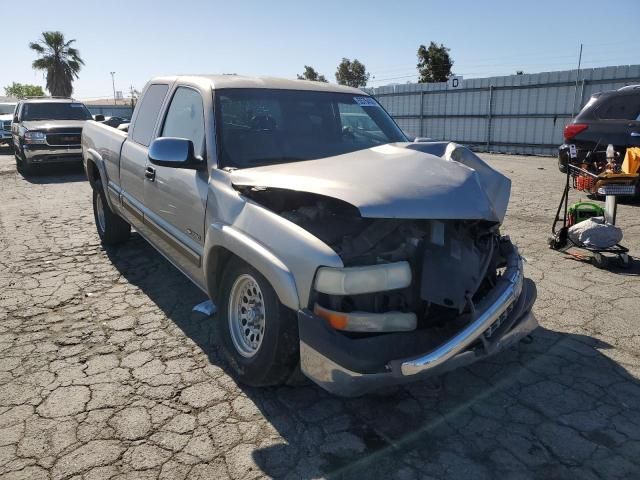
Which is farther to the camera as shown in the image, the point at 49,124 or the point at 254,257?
the point at 49,124

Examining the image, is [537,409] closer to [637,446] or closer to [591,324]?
[637,446]

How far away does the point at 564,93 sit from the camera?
16.1 m

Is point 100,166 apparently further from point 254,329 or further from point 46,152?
point 46,152

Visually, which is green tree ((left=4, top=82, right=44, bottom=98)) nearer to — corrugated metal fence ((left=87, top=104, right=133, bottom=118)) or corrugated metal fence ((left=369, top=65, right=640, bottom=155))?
corrugated metal fence ((left=87, top=104, right=133, bottom=118))

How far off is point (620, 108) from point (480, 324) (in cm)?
842

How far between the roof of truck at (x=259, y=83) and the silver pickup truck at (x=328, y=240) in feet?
0.07

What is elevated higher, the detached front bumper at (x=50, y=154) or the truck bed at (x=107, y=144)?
the truck bed at (x=107, y=144)

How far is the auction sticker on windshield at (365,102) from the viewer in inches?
172

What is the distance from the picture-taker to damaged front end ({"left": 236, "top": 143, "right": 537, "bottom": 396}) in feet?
7.72

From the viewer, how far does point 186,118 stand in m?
3.87

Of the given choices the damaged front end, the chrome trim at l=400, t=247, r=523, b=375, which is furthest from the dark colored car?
the chrome trim at l=400, t=247, r=523, b=375

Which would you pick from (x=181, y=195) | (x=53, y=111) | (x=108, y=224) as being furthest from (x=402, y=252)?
(x=53, y=111)

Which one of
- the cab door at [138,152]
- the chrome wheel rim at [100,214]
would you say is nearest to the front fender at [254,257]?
the cab door at [138,152]

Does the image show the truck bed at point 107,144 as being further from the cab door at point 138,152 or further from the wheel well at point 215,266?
the wheel well at point 215,266
